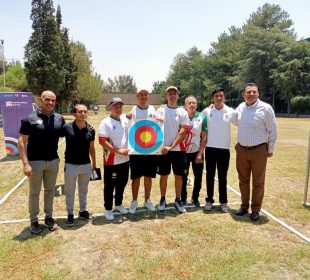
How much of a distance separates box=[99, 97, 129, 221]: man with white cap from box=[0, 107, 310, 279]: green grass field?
0.58m

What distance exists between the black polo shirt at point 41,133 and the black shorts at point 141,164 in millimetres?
1231

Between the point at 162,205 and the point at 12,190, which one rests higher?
the point at 162,205

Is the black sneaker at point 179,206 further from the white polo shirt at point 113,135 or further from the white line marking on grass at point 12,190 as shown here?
the white line marking on grass at point 12,190

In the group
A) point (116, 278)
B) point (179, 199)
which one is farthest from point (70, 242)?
point (179, 199)

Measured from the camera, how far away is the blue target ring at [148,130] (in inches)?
200

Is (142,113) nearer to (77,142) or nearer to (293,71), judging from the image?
(77,142)

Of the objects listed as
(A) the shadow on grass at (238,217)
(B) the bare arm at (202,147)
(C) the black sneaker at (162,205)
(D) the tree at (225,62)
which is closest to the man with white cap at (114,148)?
(C) the black sneaker at (162,205)

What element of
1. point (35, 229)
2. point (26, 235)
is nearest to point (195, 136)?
point (35, 229)

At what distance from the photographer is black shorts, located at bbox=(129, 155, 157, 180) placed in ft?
17.0

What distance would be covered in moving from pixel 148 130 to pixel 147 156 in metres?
0.42

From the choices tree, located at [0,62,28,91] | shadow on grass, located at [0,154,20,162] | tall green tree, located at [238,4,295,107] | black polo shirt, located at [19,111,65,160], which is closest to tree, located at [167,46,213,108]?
tall green tree, located at [238,4,295,107]

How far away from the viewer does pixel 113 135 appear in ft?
16.1

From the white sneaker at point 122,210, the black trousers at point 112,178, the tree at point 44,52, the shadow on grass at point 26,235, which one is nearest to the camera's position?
the shadow on grass at point 26,235

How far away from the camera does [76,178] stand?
4875mm
